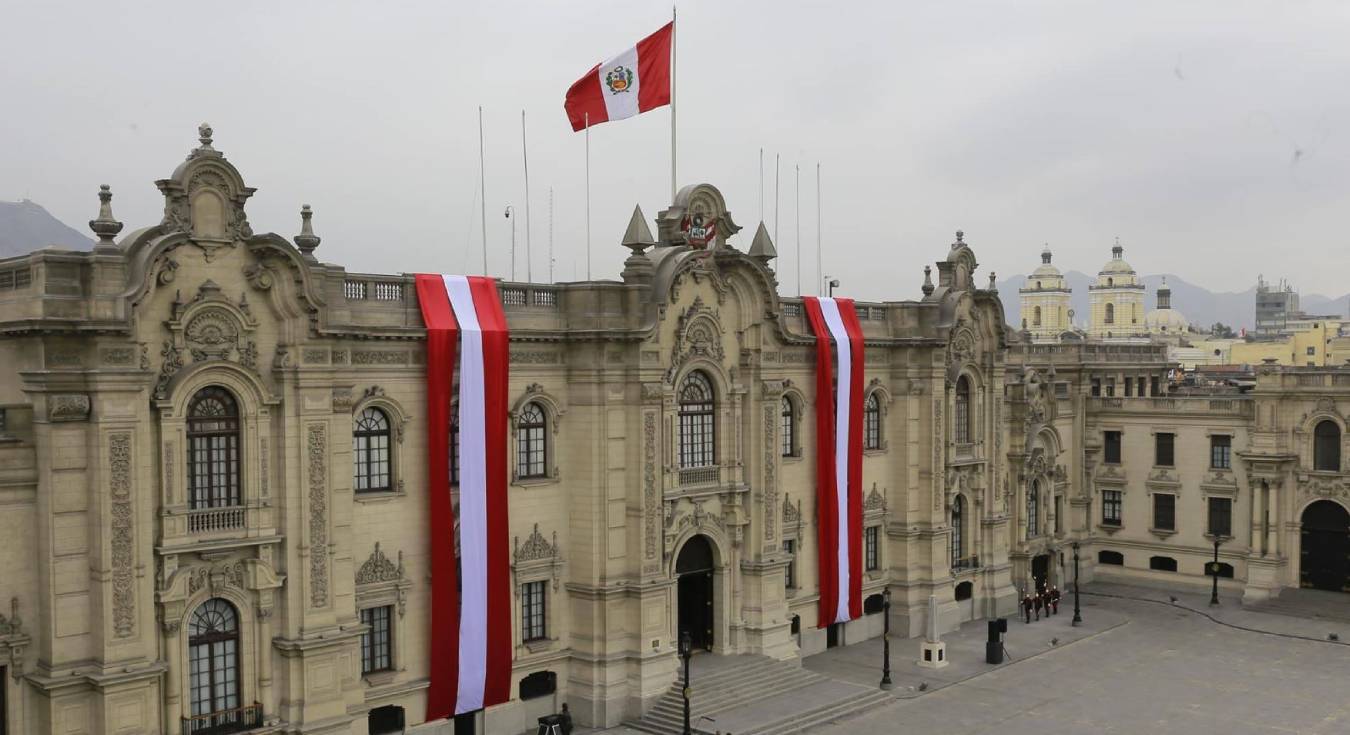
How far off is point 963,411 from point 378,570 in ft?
90.8

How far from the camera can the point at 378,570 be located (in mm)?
34531

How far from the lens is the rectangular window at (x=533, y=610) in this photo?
3825cm

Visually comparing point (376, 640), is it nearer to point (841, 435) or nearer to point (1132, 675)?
point (841, 435)

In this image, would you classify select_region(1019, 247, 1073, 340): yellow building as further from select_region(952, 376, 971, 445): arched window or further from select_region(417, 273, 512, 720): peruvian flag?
select_region(417, 273, 512, 720): peruvian flag

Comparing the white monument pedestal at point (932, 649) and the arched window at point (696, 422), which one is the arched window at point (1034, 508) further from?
the arched window at point (696, 422)

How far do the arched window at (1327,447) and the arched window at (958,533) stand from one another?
55.9 ft

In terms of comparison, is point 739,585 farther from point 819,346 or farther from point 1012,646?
point 1012,646

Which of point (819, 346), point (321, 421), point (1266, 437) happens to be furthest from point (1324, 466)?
point (321, 421)

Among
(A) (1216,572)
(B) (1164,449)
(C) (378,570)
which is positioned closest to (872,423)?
(B) (1164,449)

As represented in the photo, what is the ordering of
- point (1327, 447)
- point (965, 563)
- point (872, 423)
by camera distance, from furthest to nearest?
point (1327, 447)
point (965, 563)
point (872, 423)

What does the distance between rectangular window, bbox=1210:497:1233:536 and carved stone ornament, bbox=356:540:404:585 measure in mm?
41605

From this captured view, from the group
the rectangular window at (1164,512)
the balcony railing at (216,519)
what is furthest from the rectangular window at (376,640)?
the rectangular window at (1164,512)

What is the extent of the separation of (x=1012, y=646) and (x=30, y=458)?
1402 inches

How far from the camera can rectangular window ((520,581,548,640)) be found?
3825 centimetres
